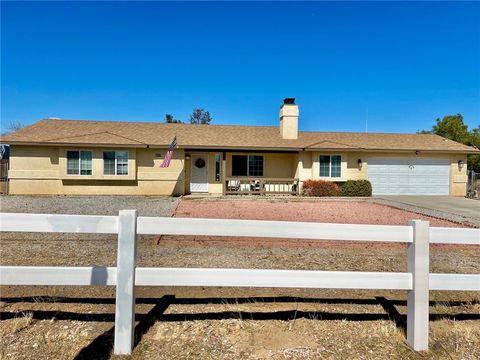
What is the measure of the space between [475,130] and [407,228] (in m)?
57.0

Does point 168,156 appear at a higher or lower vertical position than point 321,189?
higher

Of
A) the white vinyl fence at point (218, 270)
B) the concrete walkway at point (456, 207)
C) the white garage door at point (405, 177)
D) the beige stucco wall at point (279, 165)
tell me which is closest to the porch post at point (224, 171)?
the beige stucco wall at point (279, 165)

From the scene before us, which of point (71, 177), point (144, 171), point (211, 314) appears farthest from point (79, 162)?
point (211, 314)

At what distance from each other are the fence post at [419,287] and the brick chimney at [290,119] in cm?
1766

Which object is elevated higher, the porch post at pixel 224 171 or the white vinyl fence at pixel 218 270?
the porch post at pixel 224 171

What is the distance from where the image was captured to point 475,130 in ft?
156

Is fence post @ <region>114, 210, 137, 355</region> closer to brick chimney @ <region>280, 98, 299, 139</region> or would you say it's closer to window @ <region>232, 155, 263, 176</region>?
window @ <region>232, 155, 263, 176</region>

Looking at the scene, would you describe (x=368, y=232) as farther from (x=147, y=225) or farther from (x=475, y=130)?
(x=475, y=130)

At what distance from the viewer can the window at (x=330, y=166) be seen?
18.5 m

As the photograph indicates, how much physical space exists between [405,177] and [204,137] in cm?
1246

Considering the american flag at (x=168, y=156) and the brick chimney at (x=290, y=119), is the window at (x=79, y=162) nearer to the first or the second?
the american flag at (x=168, y=156)

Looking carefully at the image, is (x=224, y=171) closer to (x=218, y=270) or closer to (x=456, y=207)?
Result: (x=456, y=207)

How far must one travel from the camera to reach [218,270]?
2.72 meters

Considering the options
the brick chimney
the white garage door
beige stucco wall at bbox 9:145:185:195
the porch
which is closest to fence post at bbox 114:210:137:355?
the porch
